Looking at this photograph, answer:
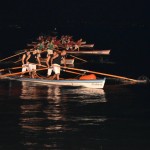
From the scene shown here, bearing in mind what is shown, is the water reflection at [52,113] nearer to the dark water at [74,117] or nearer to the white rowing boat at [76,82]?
the dark water at [74,117]

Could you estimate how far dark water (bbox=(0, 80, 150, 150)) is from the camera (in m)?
33.1

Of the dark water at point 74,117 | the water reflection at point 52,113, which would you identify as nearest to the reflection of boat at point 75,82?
the water reflection at point 52,113

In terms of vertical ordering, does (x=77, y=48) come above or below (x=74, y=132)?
above

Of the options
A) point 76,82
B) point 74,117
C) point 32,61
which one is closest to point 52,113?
point 74,117

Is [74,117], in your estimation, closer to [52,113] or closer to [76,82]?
[52,113]

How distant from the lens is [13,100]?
44281 mm

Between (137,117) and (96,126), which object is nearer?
(96,126)

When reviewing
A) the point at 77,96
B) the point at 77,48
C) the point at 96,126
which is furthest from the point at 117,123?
the point at 77,48

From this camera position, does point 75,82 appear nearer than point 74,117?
No

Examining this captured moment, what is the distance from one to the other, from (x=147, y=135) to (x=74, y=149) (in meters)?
4.26

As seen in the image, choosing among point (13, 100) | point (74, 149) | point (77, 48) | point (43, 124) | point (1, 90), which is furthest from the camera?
point (77, 48)

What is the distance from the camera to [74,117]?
1523 inches

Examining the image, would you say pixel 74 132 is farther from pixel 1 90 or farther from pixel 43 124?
pixel 1 90

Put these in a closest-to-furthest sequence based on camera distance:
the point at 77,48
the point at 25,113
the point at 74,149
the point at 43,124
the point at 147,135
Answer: the point at 74,149 < the point at 147,135 < the point at 43,124 < the point at 25,113 < the point at 77,48
